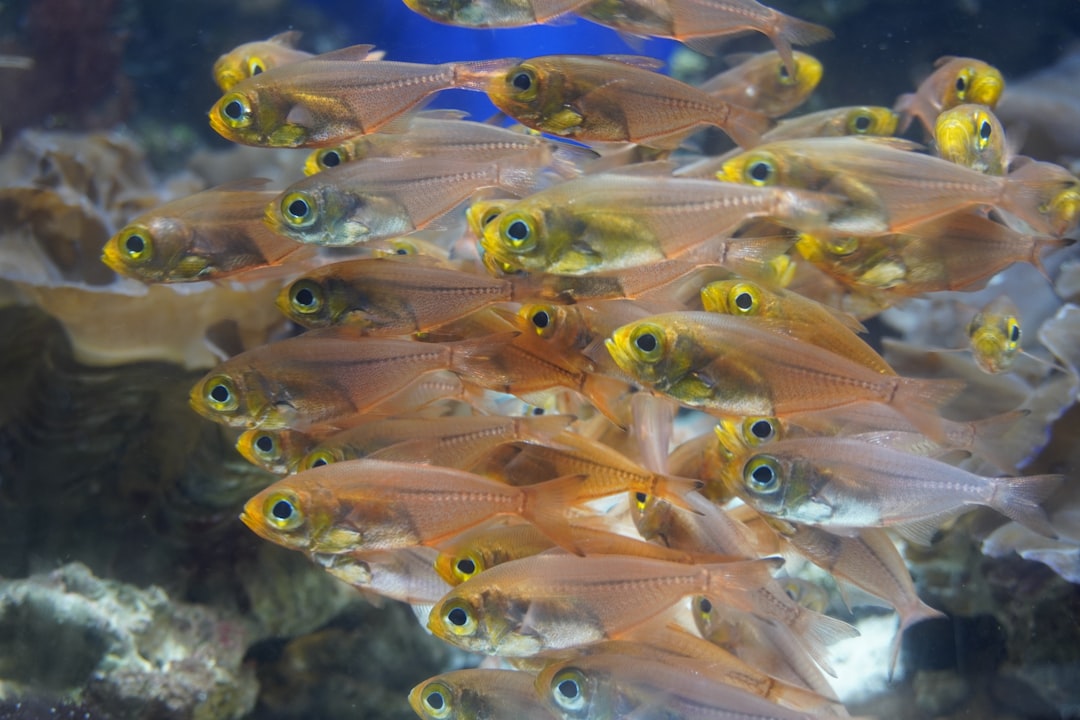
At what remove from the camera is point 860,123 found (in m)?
3.45

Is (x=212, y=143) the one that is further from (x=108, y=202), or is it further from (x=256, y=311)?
(x=256, y=311)

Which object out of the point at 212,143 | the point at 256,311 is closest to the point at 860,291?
the point at 256,311

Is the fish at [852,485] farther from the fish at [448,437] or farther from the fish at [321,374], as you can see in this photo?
the fish at [321,374]

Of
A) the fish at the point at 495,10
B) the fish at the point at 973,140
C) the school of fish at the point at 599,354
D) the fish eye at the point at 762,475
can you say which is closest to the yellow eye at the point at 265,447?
the school of fish at the point at 599,354

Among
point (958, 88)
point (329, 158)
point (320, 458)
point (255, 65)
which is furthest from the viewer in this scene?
point (255, 65)

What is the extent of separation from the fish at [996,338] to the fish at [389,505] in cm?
189

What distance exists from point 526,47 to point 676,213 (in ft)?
14.0

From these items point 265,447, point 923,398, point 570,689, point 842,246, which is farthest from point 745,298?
point 265,447

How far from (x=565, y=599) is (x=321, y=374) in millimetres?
1092

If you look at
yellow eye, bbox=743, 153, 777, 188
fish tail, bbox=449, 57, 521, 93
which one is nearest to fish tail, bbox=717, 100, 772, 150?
yellow eye, bbox=743, 153, 777, 188

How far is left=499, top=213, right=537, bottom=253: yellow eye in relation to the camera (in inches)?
83.3

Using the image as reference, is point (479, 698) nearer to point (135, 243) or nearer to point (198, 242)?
point (198, 242)

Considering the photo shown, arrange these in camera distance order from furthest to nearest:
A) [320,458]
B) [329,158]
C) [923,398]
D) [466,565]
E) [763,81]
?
1. [763,81]
2. [329,158]
3. [320,458]
4. [466,565]
5. [923,398]

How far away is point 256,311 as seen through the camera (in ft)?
13.6
